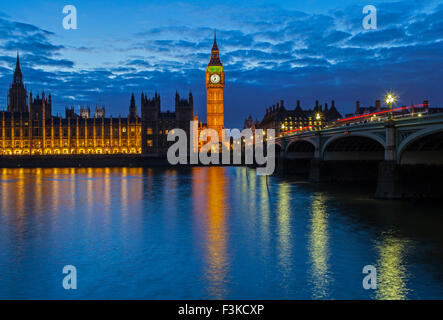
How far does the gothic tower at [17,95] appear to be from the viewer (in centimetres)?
18562

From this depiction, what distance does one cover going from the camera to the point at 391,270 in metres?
15.6

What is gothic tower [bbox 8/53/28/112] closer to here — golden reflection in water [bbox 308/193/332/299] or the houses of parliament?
the houses of parliament

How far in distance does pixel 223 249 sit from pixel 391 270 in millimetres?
7328

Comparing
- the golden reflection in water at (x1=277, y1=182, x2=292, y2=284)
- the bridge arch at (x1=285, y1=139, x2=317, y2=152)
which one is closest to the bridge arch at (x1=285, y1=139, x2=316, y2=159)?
the bridge arch at (x1=285, y1=139, x2=317, y2=152)

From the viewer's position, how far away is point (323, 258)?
17.5 metres

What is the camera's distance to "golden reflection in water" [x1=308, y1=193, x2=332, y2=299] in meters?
13.9

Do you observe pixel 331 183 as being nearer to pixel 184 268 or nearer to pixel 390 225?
pixel 390 225

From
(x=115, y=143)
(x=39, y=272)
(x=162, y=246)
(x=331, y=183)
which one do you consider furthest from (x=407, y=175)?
(x=115, y=143)

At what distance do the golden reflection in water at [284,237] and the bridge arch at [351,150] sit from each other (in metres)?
16.4
